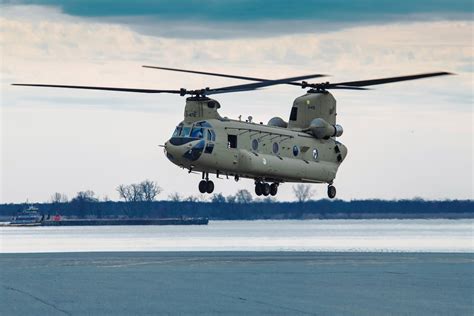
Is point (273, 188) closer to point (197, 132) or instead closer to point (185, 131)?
point (197, 132)

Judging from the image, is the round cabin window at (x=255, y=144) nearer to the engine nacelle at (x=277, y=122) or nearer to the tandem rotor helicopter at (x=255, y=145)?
the tandem rotor helicopter at (x=255, y=145)

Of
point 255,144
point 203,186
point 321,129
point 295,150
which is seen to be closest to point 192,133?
point 203,186

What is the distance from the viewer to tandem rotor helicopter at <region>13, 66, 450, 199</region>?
78250mm

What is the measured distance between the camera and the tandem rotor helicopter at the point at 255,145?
7825 centimetres

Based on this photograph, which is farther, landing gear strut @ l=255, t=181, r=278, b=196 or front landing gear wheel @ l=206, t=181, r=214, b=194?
landing gear strut @ l=255, t=181, r=278, b=196
